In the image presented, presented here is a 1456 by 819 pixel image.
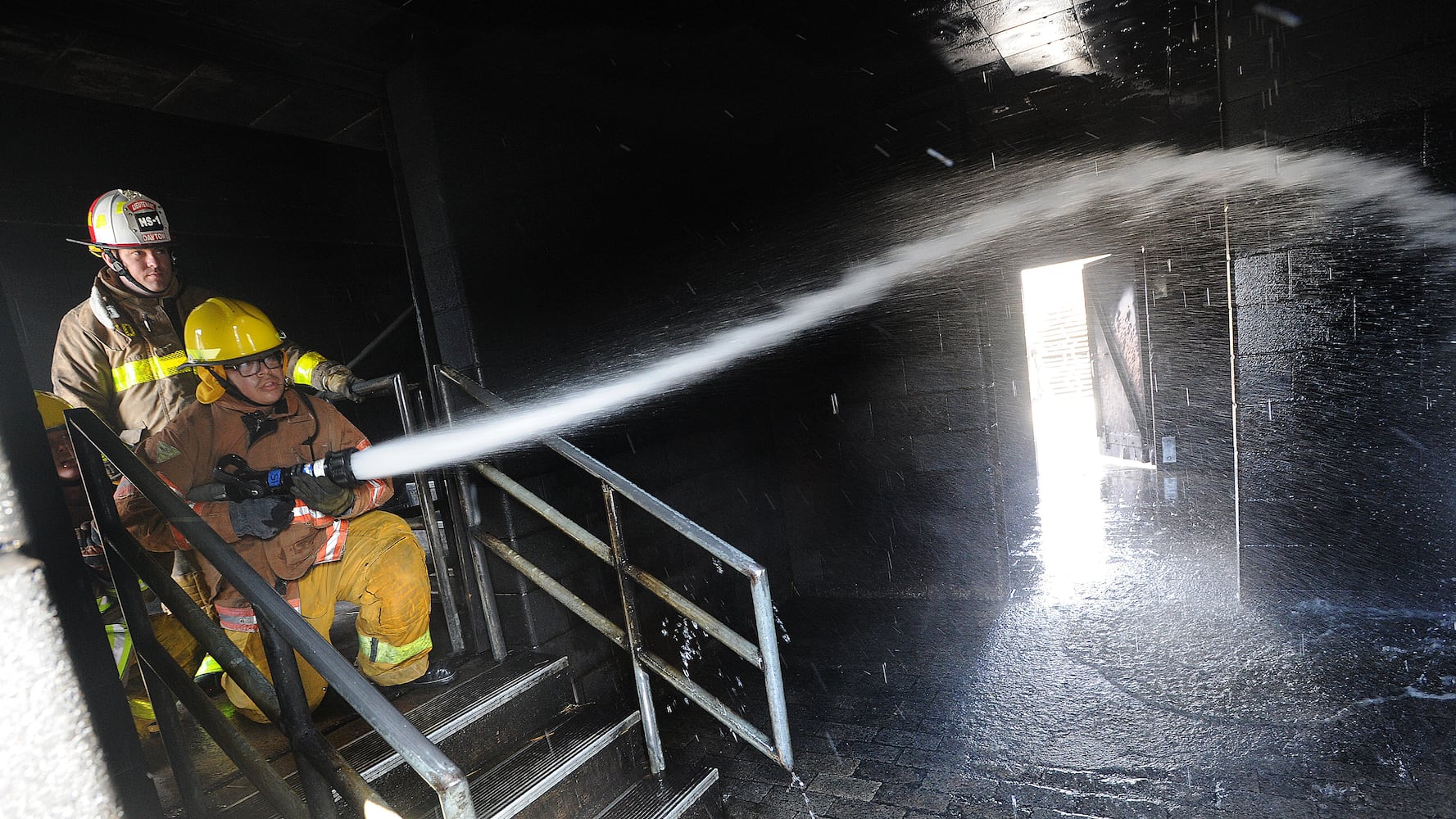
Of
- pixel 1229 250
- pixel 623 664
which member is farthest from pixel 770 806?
pixel 1229 250

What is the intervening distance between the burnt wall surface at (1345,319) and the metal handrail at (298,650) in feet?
17.5

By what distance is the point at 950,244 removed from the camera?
634cm

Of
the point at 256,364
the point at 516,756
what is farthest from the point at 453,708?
the point at 256,364

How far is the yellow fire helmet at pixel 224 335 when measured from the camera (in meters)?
3.50

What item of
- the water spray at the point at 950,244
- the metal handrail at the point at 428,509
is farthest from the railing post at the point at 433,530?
the water spray at the point at 950,244

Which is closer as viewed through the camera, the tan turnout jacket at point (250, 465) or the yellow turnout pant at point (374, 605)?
the tan turnout jacket at point (250, 465)

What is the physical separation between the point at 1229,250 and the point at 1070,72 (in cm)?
204

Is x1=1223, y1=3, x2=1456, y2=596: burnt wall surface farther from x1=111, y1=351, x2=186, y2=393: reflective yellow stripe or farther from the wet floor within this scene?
x1=111, y1=351, x2=186, y2=393: reflective yellow stripe

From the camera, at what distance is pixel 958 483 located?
6.08 metres

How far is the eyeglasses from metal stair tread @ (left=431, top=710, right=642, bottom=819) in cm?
228

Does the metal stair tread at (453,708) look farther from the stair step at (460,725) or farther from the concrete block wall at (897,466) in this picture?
the concrete block wall at (897,466)

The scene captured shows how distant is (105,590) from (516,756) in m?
2.25

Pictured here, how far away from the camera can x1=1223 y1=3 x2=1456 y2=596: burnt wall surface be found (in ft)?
13.6

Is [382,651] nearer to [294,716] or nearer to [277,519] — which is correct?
[277,519]
